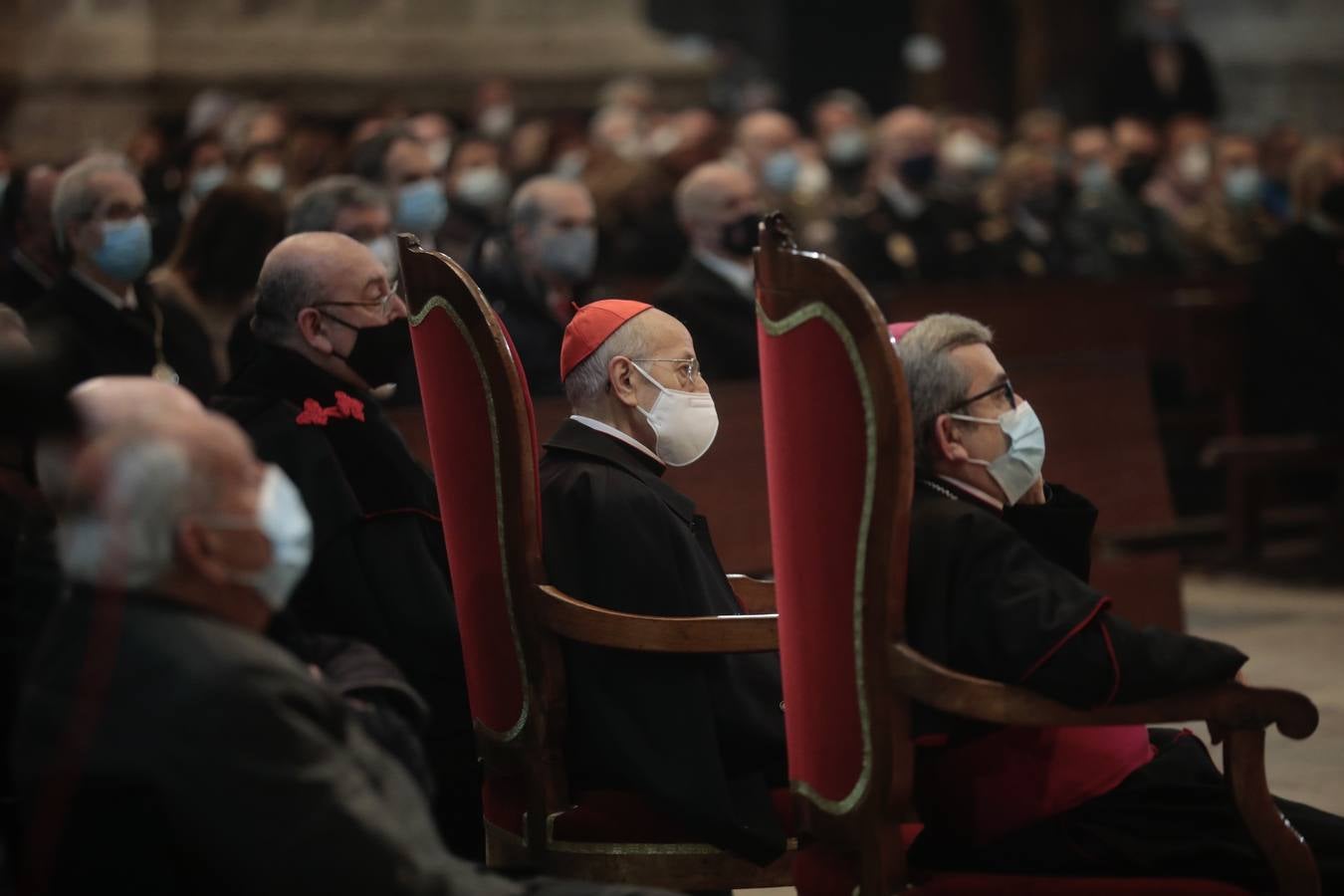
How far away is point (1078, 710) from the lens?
286 centimetres

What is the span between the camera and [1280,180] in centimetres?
1220

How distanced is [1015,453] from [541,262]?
3599 mm

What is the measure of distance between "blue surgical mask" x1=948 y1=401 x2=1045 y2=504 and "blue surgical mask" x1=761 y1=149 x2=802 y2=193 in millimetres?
7704

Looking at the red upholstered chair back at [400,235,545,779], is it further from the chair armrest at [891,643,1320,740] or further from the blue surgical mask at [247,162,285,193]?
the blue surgical mask at [247,162,285,193]

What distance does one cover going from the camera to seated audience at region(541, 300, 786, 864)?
130 inches

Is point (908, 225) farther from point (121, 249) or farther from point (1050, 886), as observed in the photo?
point (1050, 886)

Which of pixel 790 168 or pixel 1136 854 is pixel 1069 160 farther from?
pixel 1136 854

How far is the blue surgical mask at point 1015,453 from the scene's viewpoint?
317 centimetres

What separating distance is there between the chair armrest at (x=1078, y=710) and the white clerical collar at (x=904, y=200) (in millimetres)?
7394

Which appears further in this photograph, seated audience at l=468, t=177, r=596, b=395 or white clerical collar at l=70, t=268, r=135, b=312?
seated audience at l=468, t=177, r=596, b=395

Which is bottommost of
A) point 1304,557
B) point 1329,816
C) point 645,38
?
point 1304,557

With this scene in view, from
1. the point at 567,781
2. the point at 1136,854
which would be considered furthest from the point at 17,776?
the point at 1136,854

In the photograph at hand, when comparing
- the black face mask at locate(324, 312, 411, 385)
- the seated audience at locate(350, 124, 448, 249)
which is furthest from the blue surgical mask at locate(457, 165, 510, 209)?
the black face mask at locate(324, 312, 411, 385)

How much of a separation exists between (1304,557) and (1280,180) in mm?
4765
